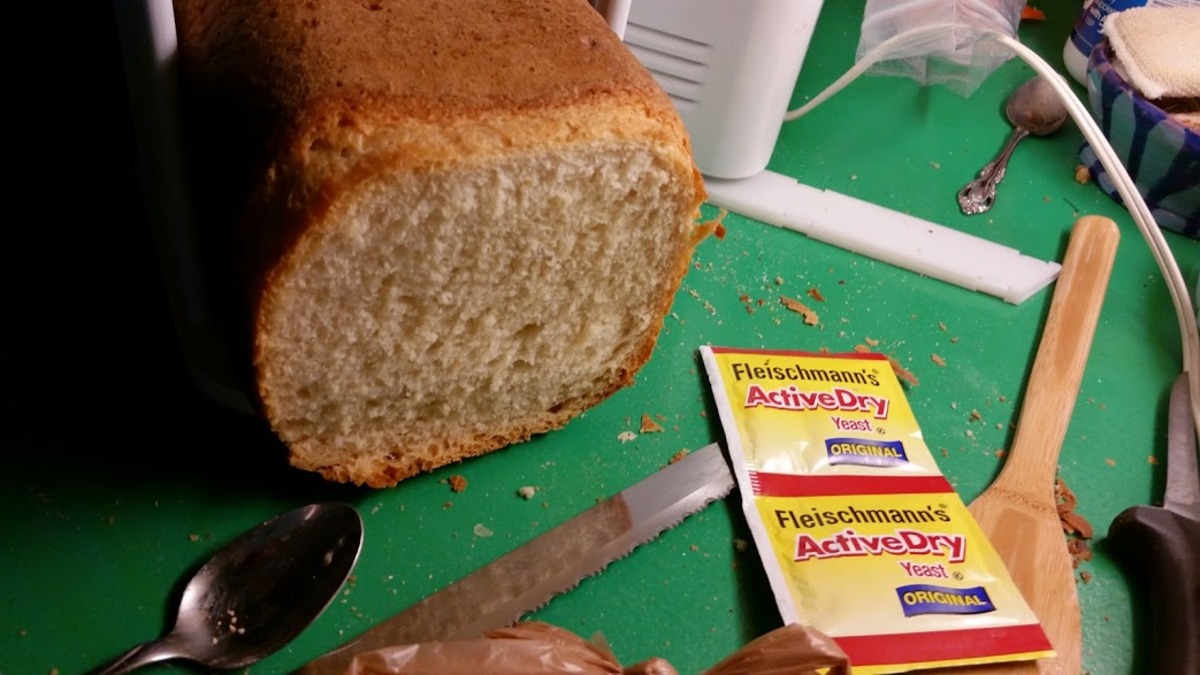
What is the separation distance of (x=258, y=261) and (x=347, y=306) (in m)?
0.07

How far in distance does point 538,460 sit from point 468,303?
0.71 feet

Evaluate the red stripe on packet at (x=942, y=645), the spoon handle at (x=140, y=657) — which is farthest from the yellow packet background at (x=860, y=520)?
the spoon handle at (x=140, y=657)

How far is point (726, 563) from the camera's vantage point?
2.80ft

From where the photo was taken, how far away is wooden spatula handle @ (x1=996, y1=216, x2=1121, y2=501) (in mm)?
968

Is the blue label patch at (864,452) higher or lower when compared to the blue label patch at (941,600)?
higher

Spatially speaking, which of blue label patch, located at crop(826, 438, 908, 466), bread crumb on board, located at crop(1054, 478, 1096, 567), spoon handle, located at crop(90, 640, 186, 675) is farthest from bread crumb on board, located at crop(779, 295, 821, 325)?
spoon handle, located at crop(90, 640, 186, 675)

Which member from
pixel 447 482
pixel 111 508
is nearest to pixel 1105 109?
pixel 447 482

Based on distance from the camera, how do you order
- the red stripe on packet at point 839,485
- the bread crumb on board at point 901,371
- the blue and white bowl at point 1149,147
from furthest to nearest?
the blue and white bowl at point 1149,147, the bread crumb on board at point 901,371, the red stripe on packet at point 839,485

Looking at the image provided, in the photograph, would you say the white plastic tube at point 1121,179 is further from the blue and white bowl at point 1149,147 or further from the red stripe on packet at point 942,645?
the red stripe on packet at point 942,645

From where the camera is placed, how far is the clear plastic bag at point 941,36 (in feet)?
4.22

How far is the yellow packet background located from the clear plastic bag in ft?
1.72

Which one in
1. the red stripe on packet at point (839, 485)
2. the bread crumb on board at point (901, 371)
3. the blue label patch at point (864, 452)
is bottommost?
the red stripe on packet at point (839, 485)

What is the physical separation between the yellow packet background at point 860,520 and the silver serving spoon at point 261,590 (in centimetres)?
37

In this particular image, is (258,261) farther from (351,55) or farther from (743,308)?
(743,308)
